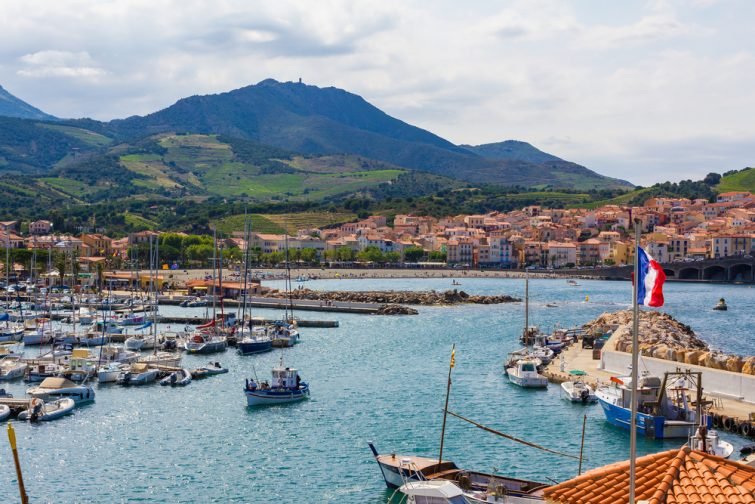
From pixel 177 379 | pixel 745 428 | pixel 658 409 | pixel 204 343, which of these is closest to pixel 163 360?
pixel 177 379

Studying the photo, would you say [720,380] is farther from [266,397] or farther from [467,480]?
[266,397]

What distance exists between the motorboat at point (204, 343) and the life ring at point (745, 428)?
3011 cm

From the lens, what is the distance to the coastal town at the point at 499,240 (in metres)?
136

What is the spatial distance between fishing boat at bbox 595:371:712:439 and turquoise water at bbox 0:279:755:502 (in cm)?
58

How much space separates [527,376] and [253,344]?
17.8m

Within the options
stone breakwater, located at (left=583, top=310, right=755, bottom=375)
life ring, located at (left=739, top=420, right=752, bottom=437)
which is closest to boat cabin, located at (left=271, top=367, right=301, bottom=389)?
stone breakwater, located at (left=583, top=310, right=755, bottom=375)

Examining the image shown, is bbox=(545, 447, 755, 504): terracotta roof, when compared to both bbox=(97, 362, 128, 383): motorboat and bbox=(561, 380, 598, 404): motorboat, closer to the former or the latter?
bbox=(561, 380, 598, 404): motorboat

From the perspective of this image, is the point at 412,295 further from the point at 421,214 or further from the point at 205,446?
the point at 421,214

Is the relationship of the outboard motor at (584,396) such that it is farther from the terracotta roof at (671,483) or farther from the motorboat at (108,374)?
the terracotta roof at (671,483)

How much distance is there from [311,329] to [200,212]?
366 ft

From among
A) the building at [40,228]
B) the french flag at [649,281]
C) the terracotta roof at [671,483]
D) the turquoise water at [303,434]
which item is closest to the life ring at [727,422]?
the turquoise water at [303,434]

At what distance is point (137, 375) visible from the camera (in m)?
41.4

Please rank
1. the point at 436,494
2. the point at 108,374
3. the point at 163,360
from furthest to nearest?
the point at 163,360
the point at 108,374
the point at 436,494

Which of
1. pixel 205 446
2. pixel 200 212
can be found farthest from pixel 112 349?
pixel 200 212
